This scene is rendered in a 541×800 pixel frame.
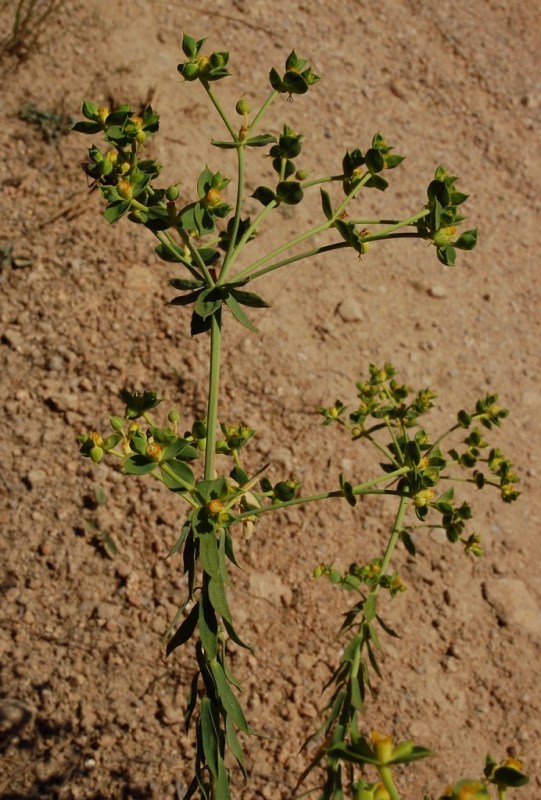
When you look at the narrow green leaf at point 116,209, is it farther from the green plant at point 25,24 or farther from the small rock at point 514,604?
the green plant at point 25,24

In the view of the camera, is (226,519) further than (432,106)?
No

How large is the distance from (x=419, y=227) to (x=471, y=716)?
1625mm

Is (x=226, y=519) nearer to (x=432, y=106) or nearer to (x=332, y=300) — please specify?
(x=332, y=300)

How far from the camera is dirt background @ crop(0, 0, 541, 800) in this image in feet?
7.09

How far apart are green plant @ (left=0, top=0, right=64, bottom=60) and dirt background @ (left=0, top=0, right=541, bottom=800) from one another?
0.12 ft

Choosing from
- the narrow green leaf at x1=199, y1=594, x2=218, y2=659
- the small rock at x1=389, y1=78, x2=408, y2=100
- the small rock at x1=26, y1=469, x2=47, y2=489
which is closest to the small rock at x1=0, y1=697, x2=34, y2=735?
the small rock at x1=26, y1=469, x2=47, y2=489

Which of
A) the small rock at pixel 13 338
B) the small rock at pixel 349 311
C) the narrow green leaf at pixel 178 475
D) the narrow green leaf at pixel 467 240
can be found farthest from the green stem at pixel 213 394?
the small rock at pixel 349 311

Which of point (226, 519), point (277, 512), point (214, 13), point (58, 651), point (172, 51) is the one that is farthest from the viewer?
point (214, 13)

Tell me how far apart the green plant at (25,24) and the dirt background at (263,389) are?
0.12ft

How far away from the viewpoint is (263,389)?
2.76 metres

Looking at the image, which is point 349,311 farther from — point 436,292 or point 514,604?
point 514,604

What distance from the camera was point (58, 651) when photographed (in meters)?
2.17

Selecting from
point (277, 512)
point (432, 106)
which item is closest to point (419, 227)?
point (277, 512)

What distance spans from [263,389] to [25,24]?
1736 millimetres
